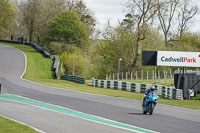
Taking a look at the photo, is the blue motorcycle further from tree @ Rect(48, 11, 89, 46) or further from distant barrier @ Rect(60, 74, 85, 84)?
tree @ Rect(48, 11, 89, 46)

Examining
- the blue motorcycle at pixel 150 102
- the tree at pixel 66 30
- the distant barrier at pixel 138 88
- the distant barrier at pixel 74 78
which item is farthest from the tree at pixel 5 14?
the blue motorcycle at pixel 150 102

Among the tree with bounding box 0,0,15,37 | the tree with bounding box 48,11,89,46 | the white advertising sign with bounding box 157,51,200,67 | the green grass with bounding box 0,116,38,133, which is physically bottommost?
the green grass with bounding box 0,116,38,133

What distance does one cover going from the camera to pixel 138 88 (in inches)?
1663

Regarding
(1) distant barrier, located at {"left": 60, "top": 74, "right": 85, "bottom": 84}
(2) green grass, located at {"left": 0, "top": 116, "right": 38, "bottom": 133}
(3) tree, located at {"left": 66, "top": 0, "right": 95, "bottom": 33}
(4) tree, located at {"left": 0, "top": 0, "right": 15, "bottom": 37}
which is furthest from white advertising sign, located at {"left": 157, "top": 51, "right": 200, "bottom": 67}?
(4) tree, located at {"left": 0, "top": 0, "right": 15, "bottom": 37}

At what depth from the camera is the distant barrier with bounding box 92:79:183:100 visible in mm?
34938

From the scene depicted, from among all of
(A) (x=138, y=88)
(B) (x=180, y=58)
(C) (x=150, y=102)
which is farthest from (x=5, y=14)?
(C) (x=150, y=102)

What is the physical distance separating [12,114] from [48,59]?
47.4m

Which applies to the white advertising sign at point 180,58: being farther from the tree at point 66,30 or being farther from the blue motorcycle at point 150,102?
the tree at point 66,30

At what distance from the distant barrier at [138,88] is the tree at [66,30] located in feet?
109

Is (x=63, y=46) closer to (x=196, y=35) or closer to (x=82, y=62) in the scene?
(x=82, y=62)

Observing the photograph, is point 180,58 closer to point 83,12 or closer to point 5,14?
point 83,12

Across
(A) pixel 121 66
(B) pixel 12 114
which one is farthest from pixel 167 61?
(A) pixel 121 66

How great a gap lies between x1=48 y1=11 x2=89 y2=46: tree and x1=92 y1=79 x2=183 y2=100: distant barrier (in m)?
33.2

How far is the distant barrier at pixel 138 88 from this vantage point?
34938 millimetres
